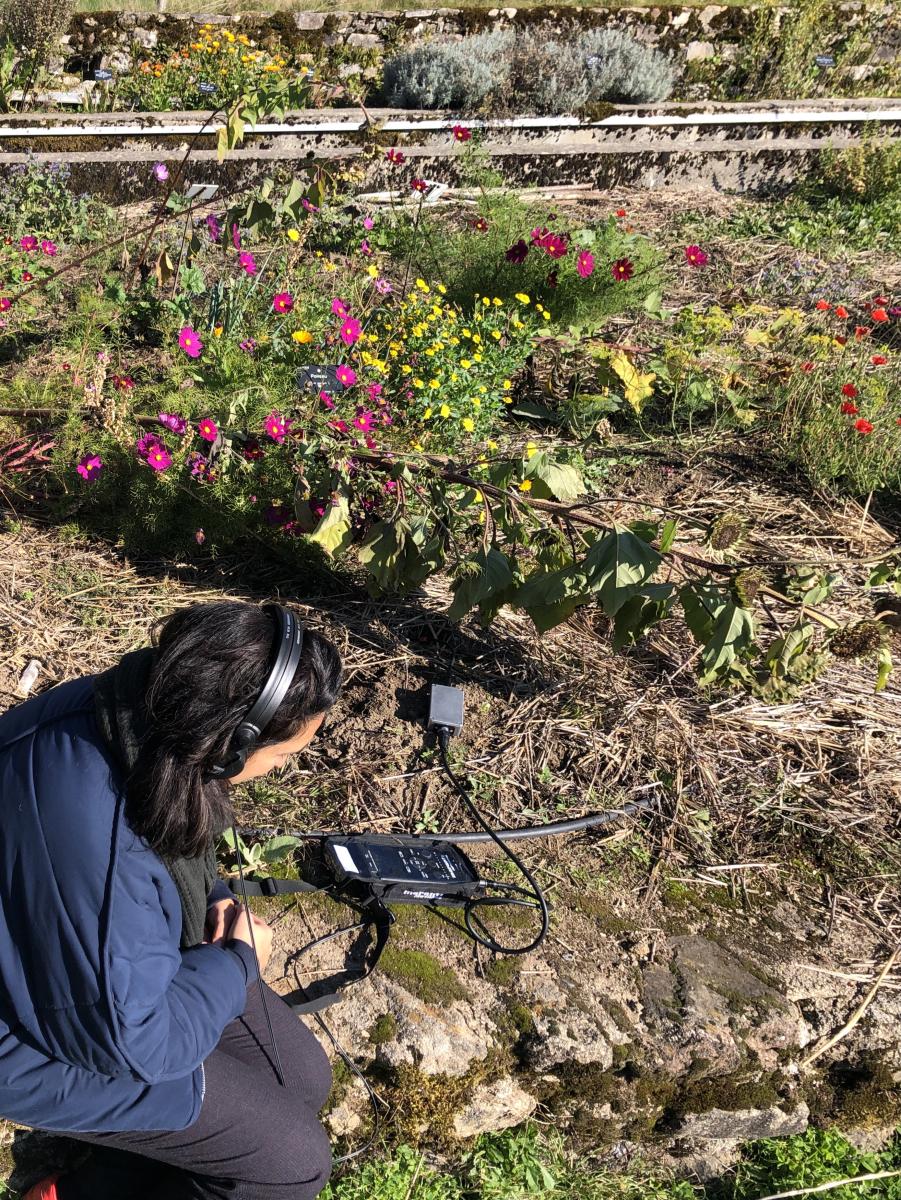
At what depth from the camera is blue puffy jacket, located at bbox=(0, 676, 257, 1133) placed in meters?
1.54

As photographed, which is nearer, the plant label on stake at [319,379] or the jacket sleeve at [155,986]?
the jacket sleeve at [155,986]

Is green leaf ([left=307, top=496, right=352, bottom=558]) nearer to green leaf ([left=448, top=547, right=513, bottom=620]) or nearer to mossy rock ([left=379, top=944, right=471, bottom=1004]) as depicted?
green leaf ([left=448, top=547, right=513, bottom=620])

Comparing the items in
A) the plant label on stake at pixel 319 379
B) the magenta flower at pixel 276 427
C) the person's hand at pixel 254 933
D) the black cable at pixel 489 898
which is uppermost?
the plant label on stake at pixel 319 379

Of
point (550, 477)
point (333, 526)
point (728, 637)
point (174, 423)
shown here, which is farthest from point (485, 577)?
point (174, 423)

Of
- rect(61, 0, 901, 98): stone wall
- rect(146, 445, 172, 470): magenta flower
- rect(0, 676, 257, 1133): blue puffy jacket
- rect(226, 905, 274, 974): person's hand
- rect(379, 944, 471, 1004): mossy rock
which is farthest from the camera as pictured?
rect(61, 0, 901, 98): stone wall

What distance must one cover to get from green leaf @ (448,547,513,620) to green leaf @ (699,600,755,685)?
24.0 inches

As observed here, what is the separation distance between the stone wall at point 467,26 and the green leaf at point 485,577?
6.63 m

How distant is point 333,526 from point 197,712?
1544mm

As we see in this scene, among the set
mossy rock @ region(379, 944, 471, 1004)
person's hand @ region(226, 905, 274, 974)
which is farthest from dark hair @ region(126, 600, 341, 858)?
mossy rock @ region(379, 944, 471, 1004)

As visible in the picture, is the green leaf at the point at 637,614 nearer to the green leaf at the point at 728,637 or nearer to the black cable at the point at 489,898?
the green leaf at the point at 728,637

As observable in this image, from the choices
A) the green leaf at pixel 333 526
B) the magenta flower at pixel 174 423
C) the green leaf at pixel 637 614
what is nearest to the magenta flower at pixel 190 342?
the magenta flower at pixel 174 423

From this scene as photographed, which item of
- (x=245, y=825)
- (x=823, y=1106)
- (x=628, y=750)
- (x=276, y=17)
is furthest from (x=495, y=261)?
(x=276, y=17)

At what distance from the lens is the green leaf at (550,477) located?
305cm

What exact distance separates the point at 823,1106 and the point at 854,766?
1.00m
